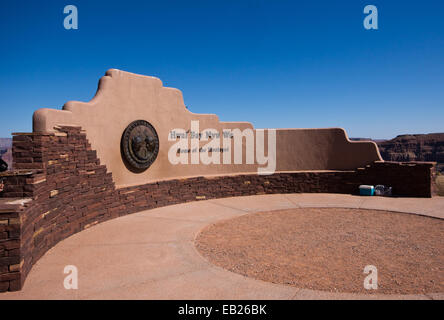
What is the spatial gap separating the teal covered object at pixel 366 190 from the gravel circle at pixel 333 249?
2.85 meters

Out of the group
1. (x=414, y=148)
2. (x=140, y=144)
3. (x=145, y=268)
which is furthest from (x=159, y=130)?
(x=414, y=148)

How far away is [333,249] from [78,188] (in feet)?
18.7

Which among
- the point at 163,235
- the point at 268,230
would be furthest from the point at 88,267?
the point at 268,230

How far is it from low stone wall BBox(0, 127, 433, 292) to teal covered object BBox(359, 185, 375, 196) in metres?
0.40

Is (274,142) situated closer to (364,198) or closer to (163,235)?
(364,198)

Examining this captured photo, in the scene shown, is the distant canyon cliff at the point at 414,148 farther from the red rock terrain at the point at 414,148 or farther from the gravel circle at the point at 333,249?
the gravel circle at the point at 333,249

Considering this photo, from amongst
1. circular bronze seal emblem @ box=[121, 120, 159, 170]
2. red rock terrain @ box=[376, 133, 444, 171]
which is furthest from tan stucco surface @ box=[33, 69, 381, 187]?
red rock terrain @ box=[376, 133, 444, 171]

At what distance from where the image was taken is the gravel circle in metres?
4.62

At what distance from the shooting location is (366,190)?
11.8 m

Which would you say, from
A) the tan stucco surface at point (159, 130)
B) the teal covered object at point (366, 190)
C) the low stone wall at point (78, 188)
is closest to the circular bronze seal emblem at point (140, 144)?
the tan stucco surface at point (159, 130)

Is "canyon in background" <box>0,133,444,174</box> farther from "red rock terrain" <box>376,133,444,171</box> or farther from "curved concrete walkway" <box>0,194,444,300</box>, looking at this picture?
"curved concrete walkway" <box>0,194,444,300</box>

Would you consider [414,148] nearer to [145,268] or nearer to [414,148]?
[414,148]

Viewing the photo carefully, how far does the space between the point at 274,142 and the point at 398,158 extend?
9884cm

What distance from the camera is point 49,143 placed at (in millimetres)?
6043
